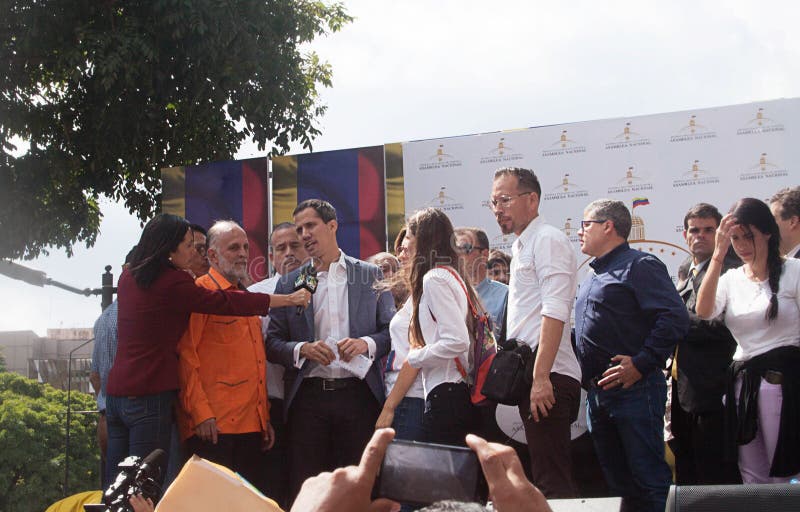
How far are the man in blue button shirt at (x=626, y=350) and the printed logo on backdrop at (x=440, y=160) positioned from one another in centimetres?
258

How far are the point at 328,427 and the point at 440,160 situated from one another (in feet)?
9.70

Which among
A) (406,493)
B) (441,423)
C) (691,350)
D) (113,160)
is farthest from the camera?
(113,160)

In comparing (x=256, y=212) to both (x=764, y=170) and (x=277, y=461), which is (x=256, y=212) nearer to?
(x=277, y=461)

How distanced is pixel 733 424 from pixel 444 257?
152 centimetres

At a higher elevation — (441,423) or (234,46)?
(234,46)

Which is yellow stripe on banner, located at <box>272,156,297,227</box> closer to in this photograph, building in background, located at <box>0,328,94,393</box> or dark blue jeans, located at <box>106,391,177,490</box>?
dark blue jeans, located at <box>106,391,177,490</box>

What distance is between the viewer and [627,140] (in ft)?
19.5

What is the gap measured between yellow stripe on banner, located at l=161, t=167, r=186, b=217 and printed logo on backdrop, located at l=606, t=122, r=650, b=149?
3754 mm

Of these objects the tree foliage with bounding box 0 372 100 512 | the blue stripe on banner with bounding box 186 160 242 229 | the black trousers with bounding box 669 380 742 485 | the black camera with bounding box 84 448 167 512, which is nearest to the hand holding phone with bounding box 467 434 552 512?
the black camera with bounding box 84 448 167 512

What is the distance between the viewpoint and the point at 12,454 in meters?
11.7

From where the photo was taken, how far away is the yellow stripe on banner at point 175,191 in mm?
7215

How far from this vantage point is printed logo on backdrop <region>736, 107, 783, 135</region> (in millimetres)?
5684

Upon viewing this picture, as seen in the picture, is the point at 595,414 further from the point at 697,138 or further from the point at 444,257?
the point at 697,138

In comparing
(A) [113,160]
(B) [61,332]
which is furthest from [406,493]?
(B) [61,332]
